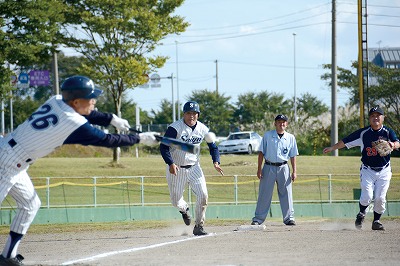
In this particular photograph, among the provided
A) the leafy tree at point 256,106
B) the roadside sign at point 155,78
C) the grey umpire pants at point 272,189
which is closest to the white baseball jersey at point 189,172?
the grey umpire pants at point 272,189

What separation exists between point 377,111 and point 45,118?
7.28 metres

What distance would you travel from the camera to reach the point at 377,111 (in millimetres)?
13820

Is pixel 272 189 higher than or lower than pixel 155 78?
lower

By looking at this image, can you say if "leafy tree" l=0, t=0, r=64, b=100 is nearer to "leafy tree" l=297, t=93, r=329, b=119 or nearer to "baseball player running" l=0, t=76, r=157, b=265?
"baseball player running" l=0, t=76, r=157, b=265

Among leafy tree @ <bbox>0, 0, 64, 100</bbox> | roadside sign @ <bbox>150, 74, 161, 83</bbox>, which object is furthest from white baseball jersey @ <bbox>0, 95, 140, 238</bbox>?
roadside sign @ <bbox>150, 74, 161, 83</bbox>

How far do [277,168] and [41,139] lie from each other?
7.10m

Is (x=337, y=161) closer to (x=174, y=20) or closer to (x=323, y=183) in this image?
(x=323, y=183)

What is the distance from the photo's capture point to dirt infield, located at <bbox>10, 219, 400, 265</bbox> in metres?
9.23

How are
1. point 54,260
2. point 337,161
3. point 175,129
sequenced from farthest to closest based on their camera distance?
1. point 337,161
2. point 175,129
3. point 54,260

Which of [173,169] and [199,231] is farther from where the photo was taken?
[199,231]

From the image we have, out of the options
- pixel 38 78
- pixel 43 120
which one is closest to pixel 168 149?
pixel 43 120

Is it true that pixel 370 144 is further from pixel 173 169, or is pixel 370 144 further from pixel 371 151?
pixel 173 169

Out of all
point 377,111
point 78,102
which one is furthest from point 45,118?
point 377,111

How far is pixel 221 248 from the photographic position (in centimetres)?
1053
